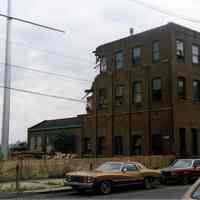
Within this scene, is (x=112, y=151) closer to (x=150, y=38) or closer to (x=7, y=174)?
(x=150, y=38)

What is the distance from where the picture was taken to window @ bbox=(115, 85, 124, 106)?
39112 mm

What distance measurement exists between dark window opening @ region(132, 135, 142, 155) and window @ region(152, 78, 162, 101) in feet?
12.4

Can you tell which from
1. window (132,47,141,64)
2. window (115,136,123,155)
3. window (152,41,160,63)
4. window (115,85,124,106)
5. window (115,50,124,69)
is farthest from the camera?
window (115,50,124,69)

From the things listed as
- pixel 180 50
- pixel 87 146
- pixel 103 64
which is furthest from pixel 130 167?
pixel 87 146

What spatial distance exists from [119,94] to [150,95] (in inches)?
160

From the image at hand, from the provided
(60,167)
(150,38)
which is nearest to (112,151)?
(150,38)

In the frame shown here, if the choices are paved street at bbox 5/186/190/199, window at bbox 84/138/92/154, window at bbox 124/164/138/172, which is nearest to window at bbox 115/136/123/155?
window at bbox 84/138/92/154

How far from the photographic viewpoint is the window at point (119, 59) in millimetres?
39812

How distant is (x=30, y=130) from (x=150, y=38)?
35.5 metres

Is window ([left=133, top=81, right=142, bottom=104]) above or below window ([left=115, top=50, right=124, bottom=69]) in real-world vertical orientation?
below

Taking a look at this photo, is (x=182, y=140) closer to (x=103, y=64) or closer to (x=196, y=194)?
(x=103, y=64)

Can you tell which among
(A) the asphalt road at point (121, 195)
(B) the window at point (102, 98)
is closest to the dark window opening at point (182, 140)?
(B) the window at point (102, 98)

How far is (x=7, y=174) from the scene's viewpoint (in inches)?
883

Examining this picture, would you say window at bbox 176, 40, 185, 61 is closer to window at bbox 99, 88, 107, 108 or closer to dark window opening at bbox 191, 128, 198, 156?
dark window opening at bbox 191, 128, 198, 156
